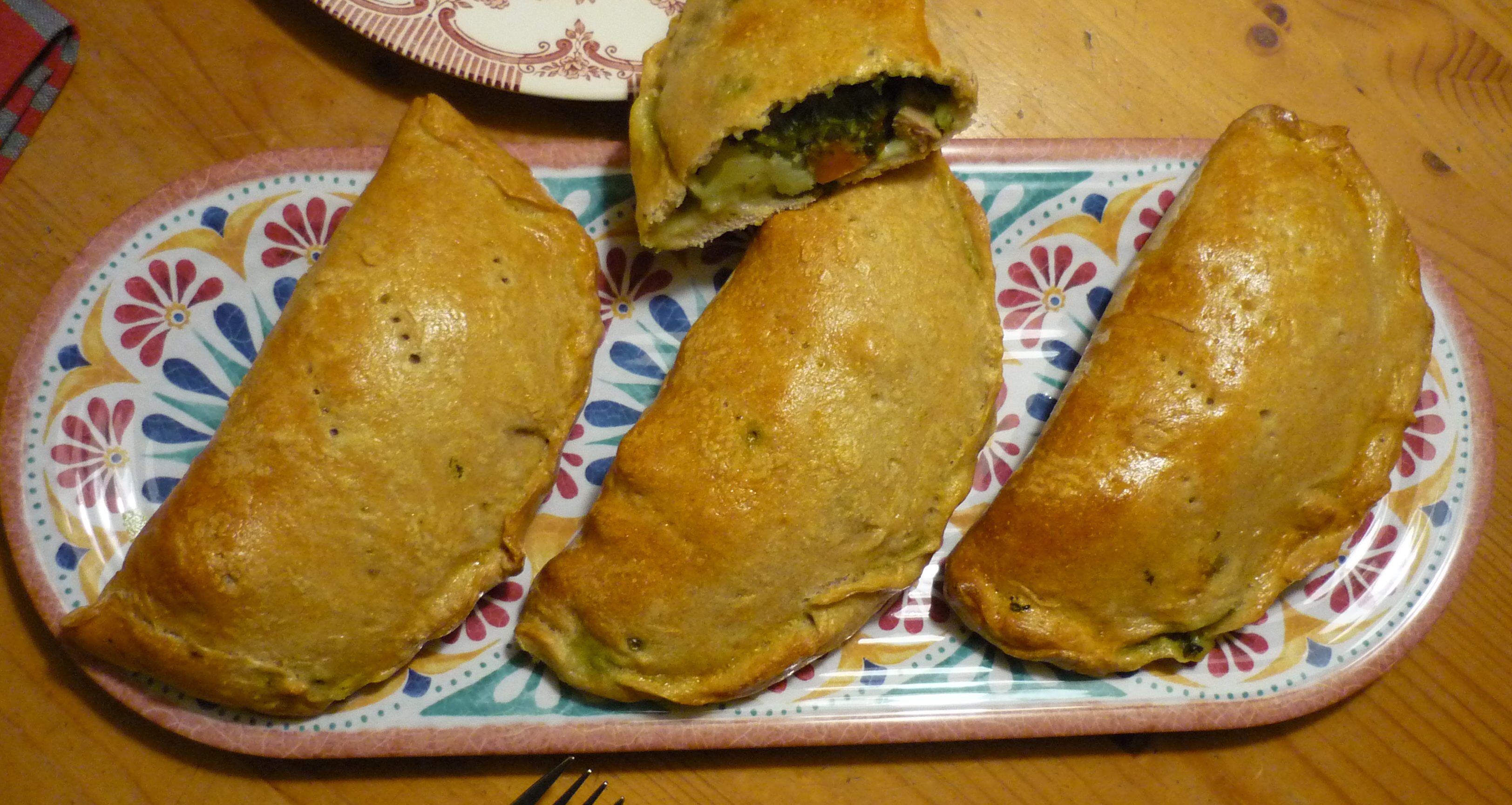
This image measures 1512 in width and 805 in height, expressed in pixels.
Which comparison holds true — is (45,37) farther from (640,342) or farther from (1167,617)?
(1167,617)

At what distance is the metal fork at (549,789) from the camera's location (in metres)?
1.90

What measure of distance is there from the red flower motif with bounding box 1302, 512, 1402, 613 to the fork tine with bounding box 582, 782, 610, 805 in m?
1.52

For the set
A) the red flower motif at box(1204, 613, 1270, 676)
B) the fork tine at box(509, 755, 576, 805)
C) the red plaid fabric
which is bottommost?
the red flower motif at box(1204, 613, 1270, 676)

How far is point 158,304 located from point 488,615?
0.98 meters

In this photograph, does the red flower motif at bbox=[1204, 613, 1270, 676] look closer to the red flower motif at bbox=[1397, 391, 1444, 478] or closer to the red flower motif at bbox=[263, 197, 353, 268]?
the red flower motif at bbox=[1397, 391, 1444, 478]

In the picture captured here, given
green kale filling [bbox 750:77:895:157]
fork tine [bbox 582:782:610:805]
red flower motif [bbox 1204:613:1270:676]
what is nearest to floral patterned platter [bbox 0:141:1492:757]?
red flower motif [bbox 1204:613:1270:676]

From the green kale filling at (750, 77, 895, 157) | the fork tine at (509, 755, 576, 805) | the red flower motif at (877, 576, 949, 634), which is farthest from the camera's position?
the red flower motif at (877, 576, 949, 634)

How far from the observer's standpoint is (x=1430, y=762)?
6.81 feet

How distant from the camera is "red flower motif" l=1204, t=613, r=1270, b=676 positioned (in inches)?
77.3

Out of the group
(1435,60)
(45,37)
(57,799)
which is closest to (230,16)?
(45,37)

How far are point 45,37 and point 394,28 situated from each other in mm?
782

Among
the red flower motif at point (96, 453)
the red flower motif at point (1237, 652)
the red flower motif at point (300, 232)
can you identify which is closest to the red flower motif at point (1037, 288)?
the red flower motif at point (1237, 652)

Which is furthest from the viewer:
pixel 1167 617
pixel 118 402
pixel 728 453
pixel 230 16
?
pixel 230 16

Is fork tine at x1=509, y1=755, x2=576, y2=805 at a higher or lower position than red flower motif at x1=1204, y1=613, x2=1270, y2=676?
higher
